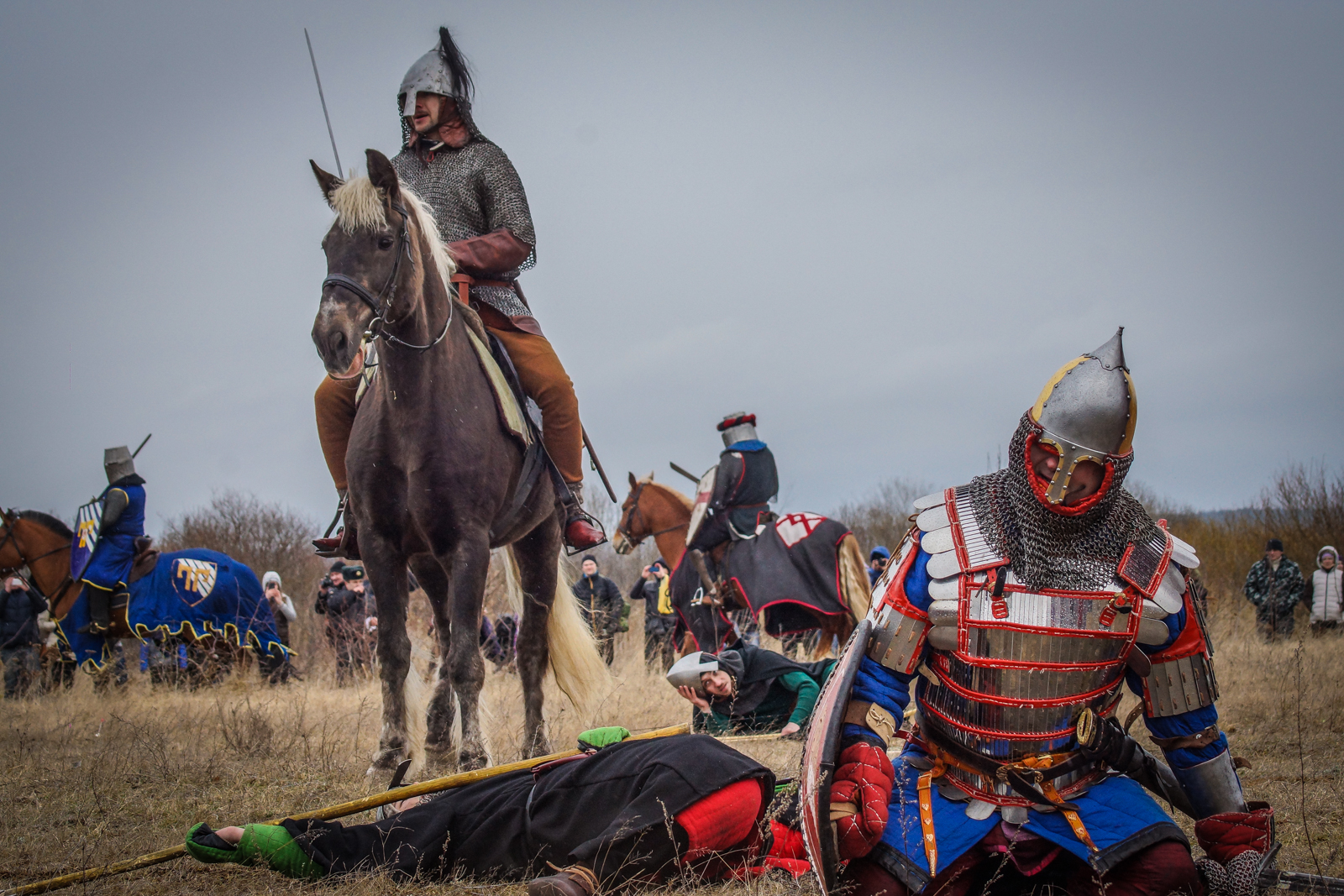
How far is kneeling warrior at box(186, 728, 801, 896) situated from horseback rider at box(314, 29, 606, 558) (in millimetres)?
2148

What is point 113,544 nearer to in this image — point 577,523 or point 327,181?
point 577,523

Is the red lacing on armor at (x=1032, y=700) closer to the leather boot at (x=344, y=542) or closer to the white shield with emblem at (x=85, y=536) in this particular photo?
the leather boot at (x=344, y=542)

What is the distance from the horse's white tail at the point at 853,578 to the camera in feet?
25.8

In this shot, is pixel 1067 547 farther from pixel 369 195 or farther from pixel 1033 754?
pixel 369 195

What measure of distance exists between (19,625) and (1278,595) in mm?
14602

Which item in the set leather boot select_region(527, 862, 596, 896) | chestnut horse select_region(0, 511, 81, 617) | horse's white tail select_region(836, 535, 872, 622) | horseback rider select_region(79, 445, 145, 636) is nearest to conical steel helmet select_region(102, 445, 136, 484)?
horseback rider select_region(79, 445, 145, 636)

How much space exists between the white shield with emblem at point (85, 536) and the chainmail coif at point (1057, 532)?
837 cm

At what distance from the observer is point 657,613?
13289 mm

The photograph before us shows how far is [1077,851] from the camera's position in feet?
8.14

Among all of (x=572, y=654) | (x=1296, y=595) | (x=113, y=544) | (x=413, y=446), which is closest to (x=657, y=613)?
(x=113, y=544)

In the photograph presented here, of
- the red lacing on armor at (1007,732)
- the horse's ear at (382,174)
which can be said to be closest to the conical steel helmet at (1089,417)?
the red lacing on armor at (1007,732)

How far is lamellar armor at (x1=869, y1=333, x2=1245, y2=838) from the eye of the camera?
256 centimetres

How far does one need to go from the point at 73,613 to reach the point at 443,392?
20.8ft

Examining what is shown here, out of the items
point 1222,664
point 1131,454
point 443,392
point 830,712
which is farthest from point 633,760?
point 1222,664
